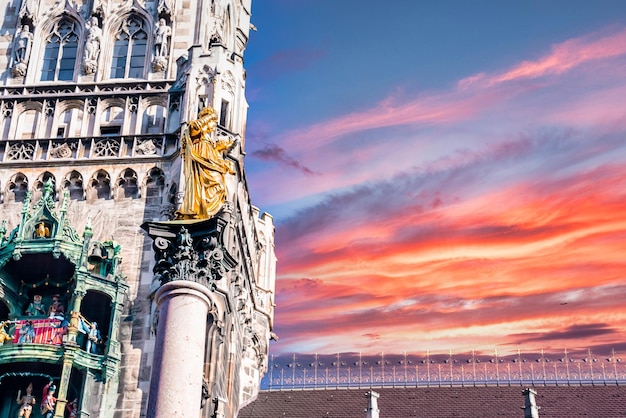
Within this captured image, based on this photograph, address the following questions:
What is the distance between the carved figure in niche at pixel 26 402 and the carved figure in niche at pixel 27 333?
1.40 m

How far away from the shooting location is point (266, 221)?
49.2 metres

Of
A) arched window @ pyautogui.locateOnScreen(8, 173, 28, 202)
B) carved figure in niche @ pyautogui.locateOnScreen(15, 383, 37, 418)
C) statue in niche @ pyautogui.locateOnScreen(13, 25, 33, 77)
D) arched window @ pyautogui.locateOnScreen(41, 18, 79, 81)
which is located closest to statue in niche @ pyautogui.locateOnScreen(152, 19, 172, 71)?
arched window @ pyautogui.locateOnScreen(41, 18, 79, 81)

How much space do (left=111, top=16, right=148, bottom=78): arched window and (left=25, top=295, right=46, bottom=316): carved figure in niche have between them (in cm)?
1068

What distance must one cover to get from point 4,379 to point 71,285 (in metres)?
3.56

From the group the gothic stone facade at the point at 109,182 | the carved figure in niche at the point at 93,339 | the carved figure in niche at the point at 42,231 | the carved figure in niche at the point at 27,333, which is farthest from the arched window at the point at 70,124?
the carved figure in niche at the point at 93,339

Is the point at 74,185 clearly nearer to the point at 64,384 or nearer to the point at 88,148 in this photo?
the point at 88,148

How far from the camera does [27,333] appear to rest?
30328 mm

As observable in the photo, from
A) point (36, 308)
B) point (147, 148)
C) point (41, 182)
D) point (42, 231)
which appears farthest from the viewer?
point (147, 148)

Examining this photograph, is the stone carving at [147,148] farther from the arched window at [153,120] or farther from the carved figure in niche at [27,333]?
the carved figure in niche at [27,333]

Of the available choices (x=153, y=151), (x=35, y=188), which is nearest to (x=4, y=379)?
(x=35, y=188)

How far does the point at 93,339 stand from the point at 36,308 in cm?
240

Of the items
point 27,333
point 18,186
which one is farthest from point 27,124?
point 27,333

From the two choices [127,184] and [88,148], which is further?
[88,148]

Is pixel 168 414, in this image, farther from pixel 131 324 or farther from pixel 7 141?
pixel 7 141
